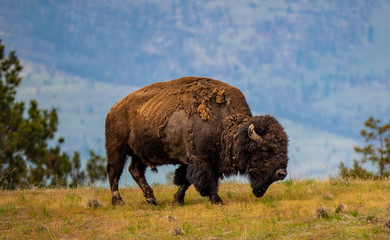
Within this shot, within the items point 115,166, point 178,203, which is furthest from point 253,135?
point 115,166

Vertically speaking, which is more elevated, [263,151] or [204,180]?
[263,151]

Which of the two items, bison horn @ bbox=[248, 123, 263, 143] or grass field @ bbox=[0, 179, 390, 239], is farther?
bison horn @ bbox=[248, 123, 263, 143]

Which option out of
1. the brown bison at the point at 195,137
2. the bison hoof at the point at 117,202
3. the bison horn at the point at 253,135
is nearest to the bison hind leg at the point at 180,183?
the brown bison at the point at 195,137

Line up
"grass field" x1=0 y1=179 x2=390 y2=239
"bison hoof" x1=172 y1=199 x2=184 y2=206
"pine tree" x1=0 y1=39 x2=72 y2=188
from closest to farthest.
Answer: "grass field" x1=0 y1=179 x2=390 y2=239 < "bison hoof" x1=172 y1=199 x2=184 y2=206 < "pine tree" x1=0 y1=39 x2=72 y2=188

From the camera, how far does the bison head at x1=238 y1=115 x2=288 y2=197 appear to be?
30.8 feet

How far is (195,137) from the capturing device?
10.1 metres

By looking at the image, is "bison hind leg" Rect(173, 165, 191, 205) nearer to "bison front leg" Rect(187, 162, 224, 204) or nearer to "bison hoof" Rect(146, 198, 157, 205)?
"bison hoof" Rect(146, 198, 157, 205)

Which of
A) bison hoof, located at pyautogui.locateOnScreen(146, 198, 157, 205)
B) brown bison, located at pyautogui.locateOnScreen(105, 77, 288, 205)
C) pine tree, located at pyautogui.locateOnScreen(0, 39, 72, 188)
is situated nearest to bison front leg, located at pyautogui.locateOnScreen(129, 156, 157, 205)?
brown bison, located at pyautogui.locateOnScreen(105, 77, 288, 205)

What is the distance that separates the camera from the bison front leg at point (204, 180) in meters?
9.91

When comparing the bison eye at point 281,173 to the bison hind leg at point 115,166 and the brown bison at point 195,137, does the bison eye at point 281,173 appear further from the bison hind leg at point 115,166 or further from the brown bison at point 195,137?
the bison hind leg at point 115,166

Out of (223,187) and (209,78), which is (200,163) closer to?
(209,78)

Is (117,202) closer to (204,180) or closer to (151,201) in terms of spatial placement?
(151,201)

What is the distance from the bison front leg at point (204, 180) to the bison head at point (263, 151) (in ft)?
2.52

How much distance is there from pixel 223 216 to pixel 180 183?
2.74 m
